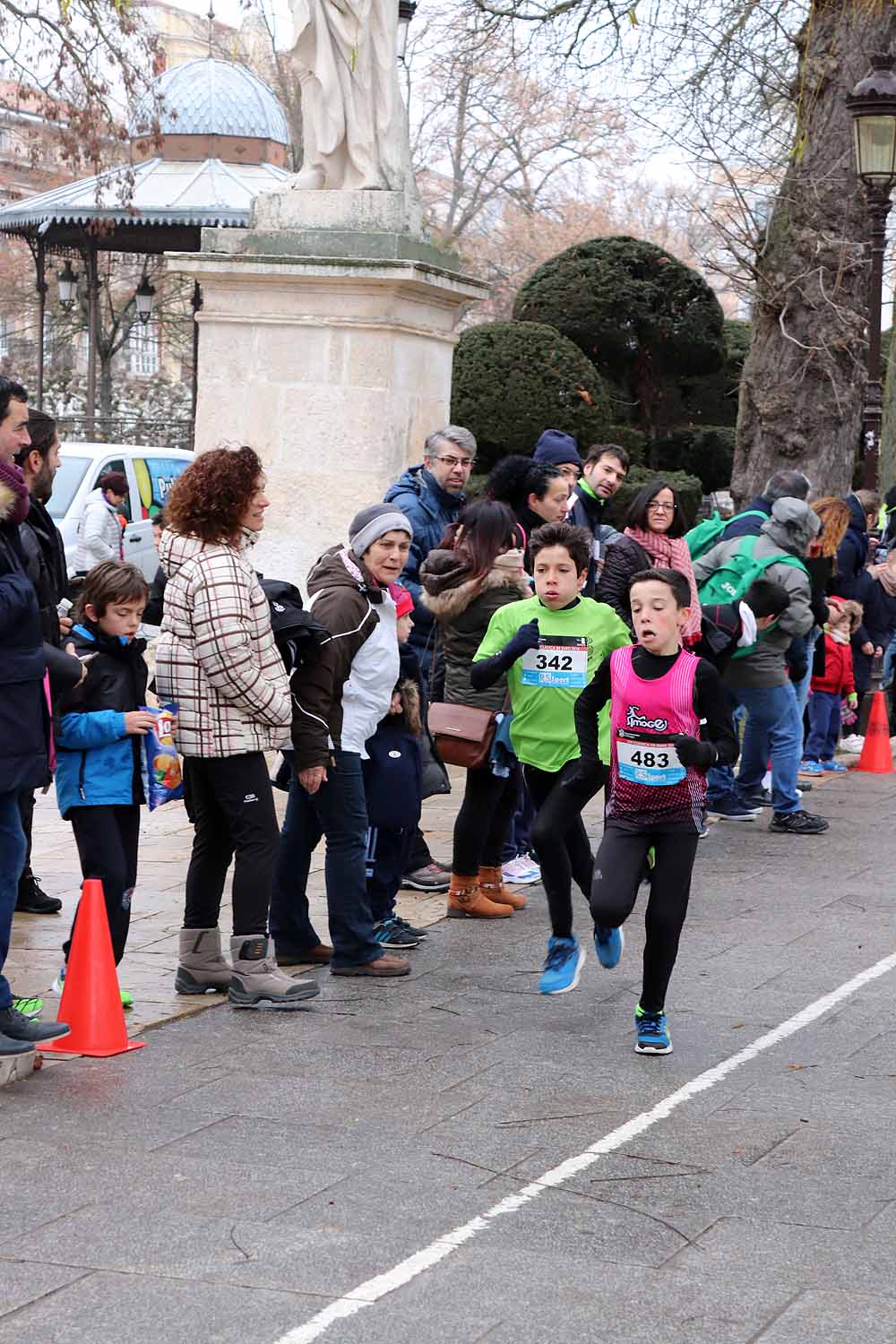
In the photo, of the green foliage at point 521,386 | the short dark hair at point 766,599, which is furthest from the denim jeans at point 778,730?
the green foliage at point 521,386

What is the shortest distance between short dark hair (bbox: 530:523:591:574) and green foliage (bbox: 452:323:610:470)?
9.86 m

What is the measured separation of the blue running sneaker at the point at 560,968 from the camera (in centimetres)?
679

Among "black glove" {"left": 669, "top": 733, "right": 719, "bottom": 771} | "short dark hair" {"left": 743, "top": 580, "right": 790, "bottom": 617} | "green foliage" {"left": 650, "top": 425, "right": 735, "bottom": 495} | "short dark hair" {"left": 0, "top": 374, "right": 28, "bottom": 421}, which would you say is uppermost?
"green foliage" {"left": 650, "top": 425, "right": 735, "bottom": 495}

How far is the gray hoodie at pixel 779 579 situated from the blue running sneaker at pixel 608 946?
373 centimetres

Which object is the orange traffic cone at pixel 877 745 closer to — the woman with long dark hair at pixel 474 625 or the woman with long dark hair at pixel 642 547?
the woman with long dark hair at pixel 642 547

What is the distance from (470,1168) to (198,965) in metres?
1.95

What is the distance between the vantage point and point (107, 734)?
6.07 meters

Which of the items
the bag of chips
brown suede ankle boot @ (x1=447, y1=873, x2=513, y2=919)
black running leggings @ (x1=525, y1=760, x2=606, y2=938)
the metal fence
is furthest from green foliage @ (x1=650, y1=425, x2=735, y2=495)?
the bag of chips

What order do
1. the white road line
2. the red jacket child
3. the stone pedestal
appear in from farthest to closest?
1. the red jacket child
2. the stone pedestal
3. the white road line

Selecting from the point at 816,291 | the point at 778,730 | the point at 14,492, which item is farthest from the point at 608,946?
the point at 816,291

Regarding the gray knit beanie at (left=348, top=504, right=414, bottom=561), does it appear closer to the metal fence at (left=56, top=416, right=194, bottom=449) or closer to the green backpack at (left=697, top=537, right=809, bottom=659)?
the green backpack at (left=697, top=537, right=809, bottom=659)

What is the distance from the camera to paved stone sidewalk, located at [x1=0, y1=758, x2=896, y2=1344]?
13.1ft

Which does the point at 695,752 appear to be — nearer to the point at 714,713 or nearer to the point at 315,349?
the point at 714,713

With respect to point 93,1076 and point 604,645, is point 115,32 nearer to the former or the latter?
point 604,645
